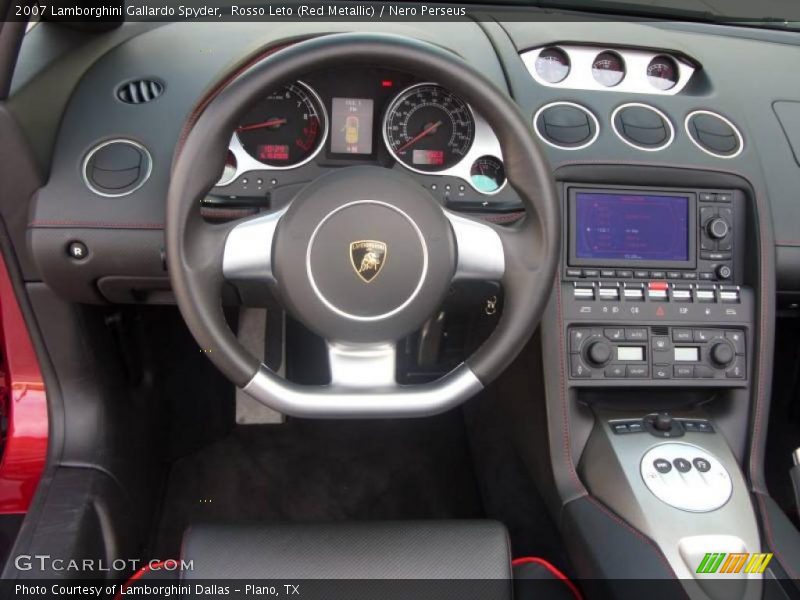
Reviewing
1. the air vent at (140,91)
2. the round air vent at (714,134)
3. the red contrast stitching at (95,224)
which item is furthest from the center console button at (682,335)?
the air vent at (140,91)

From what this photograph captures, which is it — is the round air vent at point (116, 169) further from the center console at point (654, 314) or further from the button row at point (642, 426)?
the button row at point (642, 426)

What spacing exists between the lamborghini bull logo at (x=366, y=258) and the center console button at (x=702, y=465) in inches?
31.1

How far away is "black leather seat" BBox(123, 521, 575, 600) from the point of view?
127 cm

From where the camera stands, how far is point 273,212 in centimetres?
116

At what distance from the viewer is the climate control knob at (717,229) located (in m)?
1.52

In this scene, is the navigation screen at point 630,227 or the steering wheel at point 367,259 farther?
the navigation screen at point 630,227

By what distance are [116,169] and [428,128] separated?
0.59 meters

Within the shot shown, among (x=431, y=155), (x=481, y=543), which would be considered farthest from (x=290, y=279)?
(x=481, y=543)

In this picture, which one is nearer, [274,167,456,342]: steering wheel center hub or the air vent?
[274,167,456,342]: steering wheel center hub

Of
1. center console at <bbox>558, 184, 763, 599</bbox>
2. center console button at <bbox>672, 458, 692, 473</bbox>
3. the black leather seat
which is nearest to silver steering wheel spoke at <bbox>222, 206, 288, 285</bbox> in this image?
the black leather seat

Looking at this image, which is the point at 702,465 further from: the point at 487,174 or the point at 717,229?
the point at 487,174

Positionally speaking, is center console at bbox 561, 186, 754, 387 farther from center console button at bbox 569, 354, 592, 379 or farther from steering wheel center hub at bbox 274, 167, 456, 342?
steering wheel center hub at bbox 274, 167, 456, 342

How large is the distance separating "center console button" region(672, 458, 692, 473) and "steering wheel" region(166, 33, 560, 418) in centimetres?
53

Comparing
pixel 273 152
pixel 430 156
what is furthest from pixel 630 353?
pixel 273 152
